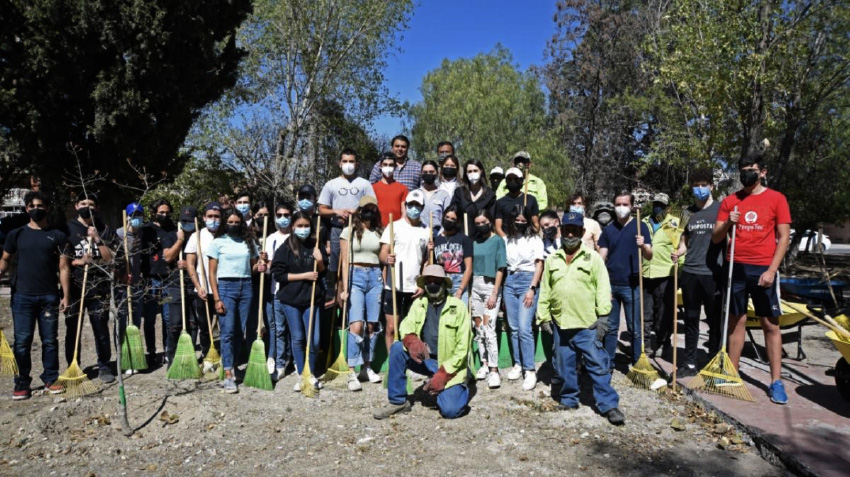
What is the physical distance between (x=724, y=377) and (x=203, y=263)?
236 inches

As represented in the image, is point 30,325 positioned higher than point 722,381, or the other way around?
point 30,325

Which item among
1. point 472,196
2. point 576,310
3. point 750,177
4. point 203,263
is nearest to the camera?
point 576,310

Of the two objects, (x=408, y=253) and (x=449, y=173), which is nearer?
(x=408, y=253)

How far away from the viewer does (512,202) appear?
22.5ft

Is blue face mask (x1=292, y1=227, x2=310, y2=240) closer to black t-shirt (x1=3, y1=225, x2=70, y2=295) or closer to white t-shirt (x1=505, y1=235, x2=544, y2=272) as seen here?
white t-shirt (x1=505, y1=235, x2=544, y2=272)

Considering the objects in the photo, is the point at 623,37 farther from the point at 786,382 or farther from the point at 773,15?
the point at 786,382

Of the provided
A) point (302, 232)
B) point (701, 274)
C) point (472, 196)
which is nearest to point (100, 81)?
point (302, 232)

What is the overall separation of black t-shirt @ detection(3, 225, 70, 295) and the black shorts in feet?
23.7

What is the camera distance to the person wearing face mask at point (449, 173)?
24.8ft

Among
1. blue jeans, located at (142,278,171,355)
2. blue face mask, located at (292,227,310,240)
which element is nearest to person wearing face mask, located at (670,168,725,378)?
blue face mask, located at (292,227,310,240)

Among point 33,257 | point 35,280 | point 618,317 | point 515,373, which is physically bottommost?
point 515,373

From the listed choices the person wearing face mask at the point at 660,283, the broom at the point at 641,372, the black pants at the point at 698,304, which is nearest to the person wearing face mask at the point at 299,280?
the broom at the point at 641,372

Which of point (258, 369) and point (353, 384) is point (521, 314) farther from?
point (258, 369)

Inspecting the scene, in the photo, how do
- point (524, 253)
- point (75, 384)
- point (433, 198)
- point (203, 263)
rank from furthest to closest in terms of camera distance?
point (433, 198) < point (203, 263) < point (524, 253) < point (75, 384)
